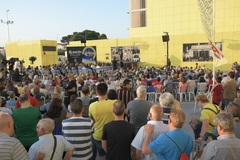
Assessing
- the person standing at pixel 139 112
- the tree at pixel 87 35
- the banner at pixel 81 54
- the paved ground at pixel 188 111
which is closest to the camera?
the person standing at pixel 139 112

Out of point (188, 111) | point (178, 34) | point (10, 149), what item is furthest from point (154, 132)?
point (178, 34)

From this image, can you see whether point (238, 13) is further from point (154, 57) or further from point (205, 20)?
point (205, 20)

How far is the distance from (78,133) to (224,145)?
1.77m

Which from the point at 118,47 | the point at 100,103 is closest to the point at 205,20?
the point at 100,103

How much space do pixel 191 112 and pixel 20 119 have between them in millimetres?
6379

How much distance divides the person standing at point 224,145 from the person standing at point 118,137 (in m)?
0.99

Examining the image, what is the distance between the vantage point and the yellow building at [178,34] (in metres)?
24.7

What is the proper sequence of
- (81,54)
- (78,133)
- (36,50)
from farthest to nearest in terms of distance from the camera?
(36,50)
(81,54)
(78,133)

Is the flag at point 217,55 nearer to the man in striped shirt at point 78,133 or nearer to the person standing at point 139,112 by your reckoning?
the person standing at point 139,112

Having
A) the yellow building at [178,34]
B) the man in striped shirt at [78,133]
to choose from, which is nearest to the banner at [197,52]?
the yellow building at [178,34]

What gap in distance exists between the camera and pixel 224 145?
2266mm

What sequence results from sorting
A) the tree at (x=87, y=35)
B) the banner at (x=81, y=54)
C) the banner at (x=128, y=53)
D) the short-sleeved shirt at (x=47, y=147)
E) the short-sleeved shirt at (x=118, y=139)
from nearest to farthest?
the short-sleeved shirt at (x=47, y=147) → the short-sleeved shirt at (x=118, y=139) → the banner at (x=81, y=54) → the banner at (x=128, y=53) → the tree at (x=87, y=35)

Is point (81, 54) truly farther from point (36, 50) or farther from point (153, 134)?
point (153, 134)

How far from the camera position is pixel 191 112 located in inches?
334
